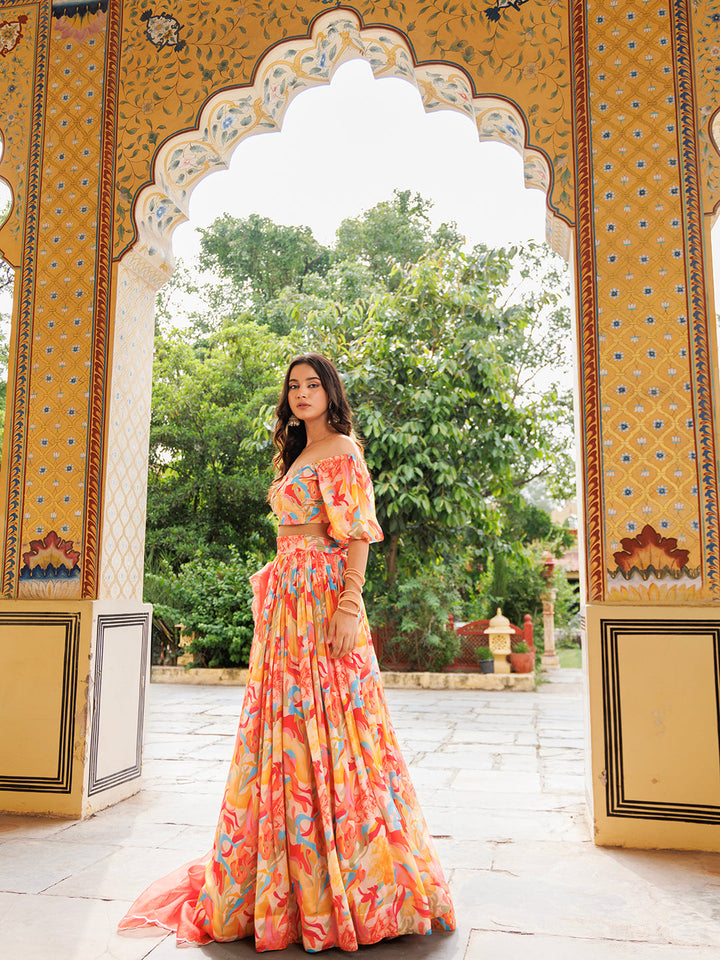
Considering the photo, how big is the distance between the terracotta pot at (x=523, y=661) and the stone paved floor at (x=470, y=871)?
4086 mm

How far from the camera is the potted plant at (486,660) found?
28.3ft

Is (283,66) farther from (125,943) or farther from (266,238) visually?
(266,238)

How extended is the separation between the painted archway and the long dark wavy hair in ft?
4.03

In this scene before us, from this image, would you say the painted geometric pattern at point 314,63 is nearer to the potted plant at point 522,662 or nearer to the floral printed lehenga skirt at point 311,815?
the floral printed lehenga skirt at point 311,815

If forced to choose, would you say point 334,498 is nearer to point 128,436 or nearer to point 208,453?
point 128,436

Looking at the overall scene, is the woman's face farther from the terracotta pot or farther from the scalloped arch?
the terracotta pot

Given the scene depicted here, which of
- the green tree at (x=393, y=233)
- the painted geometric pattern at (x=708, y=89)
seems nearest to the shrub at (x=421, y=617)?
the painted geometric pattern at (x=708, y=89)

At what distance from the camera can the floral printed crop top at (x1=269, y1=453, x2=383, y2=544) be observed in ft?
7.59

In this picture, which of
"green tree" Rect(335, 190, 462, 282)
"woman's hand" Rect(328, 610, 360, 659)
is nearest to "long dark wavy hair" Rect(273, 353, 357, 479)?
"woman's hand" Rect(328, 610, 360, 659)

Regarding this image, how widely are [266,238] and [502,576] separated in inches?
326

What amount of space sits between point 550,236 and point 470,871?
8.83 ft

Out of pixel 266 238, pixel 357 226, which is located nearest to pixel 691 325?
pixel 357 226

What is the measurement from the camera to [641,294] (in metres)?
3.21

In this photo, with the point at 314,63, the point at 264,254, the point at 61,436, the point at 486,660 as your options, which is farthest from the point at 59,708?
the point at 264,254
